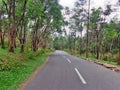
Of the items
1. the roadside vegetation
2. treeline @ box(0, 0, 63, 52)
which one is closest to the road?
the roadside vegetation

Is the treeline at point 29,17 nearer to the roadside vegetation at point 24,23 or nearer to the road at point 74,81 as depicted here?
the roadside vegetation at point 24,23

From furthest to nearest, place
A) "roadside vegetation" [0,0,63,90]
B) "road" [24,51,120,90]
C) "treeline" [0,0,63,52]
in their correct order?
"treeline" [0,0,63,52] < "roadside vegetation" [0,0,63,90] < "road" [24,51,120,90]

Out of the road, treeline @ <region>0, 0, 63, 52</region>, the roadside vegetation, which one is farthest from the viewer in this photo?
treeline @ <region>0, 0, 63, 52</region>

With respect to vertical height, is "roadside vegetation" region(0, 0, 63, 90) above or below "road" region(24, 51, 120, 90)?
above

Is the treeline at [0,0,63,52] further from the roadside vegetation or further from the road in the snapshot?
the road

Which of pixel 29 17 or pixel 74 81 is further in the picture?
pixel 29 17

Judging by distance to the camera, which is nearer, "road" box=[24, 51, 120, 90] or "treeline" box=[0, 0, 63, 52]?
"road" box=[24, 51, 120, 90]

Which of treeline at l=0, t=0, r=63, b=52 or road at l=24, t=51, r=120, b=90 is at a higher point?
treeline at l=0, t=0, r=63, b=52

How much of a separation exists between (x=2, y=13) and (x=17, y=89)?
35.4 m

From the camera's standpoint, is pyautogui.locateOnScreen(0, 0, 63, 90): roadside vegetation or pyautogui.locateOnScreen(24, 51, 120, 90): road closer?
pyautogui.locateOnScreen(24, 51, 120, 90): road

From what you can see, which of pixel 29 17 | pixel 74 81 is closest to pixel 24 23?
pixel 29 17

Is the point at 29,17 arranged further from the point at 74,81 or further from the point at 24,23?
the point at 74,81

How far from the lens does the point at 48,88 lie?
1042 centimetres

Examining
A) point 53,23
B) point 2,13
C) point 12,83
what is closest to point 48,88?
point 12,83
